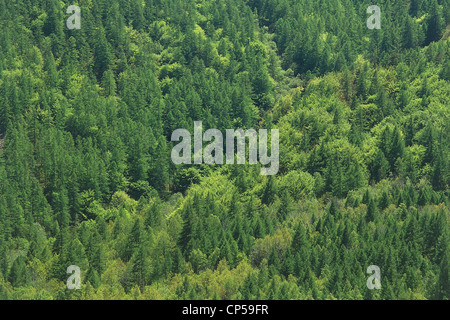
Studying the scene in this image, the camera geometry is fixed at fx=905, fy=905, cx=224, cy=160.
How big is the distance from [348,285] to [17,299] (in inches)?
1593

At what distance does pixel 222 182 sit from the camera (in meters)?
158

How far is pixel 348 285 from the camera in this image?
4341 inches

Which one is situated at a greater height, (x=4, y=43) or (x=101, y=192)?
(x=4, y=43)

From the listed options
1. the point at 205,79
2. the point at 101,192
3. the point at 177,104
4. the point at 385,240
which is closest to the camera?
the point at 385,240

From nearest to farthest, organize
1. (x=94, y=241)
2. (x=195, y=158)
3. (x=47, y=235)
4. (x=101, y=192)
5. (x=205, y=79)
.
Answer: (x=94, y=241) < (x=47, y=235) < (x=101, y=192) < (x=195, y=158) < (x=205, y=79)

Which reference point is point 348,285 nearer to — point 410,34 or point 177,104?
point 177,104

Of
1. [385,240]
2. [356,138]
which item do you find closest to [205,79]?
[356,138]

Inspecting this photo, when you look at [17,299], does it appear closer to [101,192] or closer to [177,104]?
[101,192]

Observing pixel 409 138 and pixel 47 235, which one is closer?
pixel 47 235

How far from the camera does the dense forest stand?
382ft

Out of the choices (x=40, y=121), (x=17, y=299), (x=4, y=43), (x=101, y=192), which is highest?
(x=4, y=43)

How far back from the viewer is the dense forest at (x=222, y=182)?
382 feet

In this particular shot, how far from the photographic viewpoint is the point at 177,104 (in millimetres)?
181250

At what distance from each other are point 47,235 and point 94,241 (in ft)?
57.4
